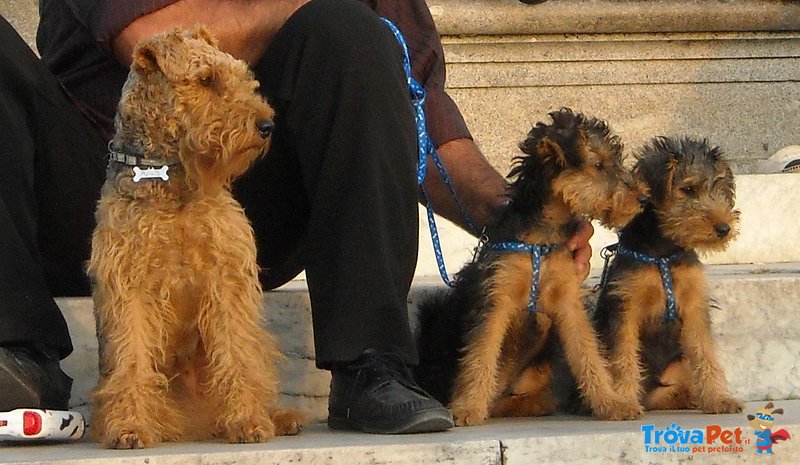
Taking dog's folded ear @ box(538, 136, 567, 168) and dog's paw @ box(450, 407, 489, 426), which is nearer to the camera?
dog's paw @ box(450, 407, 489, 426)

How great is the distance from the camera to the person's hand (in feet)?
14.1

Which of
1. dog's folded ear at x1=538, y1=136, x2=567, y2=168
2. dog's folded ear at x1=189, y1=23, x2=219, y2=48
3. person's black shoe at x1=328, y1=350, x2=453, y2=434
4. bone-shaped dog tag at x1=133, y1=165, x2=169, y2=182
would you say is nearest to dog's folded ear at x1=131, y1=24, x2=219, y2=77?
dog's folded ear at x1=189, y1=23, x2=219, y2=48

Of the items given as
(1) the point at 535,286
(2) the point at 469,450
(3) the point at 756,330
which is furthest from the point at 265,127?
(3) the point at 756,330

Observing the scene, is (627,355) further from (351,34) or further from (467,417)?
(351,34)

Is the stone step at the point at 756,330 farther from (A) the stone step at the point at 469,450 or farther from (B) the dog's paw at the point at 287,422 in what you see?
(A) the stone step at the point at 469,450

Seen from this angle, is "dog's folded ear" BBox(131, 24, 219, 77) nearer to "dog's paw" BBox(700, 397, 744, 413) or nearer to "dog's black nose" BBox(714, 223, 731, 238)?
"dog's black nose" BBox(714, 223, 731, 238)

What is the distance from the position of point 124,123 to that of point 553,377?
182cm

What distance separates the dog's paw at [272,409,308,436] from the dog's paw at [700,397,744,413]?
1364mm

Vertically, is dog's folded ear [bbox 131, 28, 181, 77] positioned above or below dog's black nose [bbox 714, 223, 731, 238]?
above

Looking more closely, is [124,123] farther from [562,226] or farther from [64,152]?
[562,226]

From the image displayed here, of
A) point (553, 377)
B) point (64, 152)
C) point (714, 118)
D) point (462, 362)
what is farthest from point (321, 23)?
point (714, 118)

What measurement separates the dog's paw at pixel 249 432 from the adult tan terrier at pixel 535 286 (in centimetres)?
84

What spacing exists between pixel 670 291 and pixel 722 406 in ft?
1.39

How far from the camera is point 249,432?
3406mm
